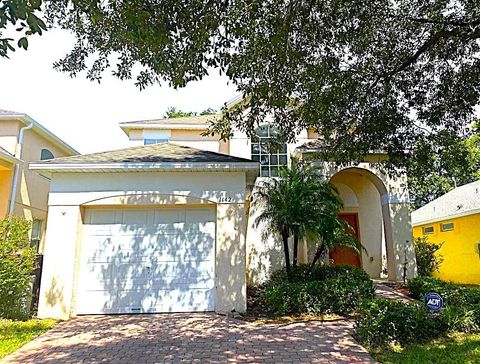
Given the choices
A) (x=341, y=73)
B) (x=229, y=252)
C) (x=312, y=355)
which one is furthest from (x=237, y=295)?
(x=341, y=73)

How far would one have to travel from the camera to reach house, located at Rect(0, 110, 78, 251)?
528 inches

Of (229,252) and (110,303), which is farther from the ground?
(229,252)

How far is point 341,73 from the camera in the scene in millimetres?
9508

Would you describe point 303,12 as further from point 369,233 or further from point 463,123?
point 369,233

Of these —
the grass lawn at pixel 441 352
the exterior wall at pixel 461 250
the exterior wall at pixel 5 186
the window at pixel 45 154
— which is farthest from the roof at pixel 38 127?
the exterior wall at pixel 461 250

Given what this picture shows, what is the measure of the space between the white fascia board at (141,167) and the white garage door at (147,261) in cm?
125

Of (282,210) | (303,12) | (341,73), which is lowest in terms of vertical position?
(282,210)

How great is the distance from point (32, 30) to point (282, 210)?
8570 millimetres

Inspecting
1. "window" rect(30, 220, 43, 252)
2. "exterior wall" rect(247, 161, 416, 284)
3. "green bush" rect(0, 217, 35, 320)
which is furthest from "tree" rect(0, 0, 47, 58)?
"window" rect(30, 220, 43, 252)

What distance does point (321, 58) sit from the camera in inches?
364

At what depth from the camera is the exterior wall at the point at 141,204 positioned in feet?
32.0

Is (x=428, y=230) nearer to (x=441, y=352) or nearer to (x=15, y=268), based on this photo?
(x=441, y=352)

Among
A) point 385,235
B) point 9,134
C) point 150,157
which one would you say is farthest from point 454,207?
point 9,134

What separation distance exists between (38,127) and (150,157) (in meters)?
7.09
